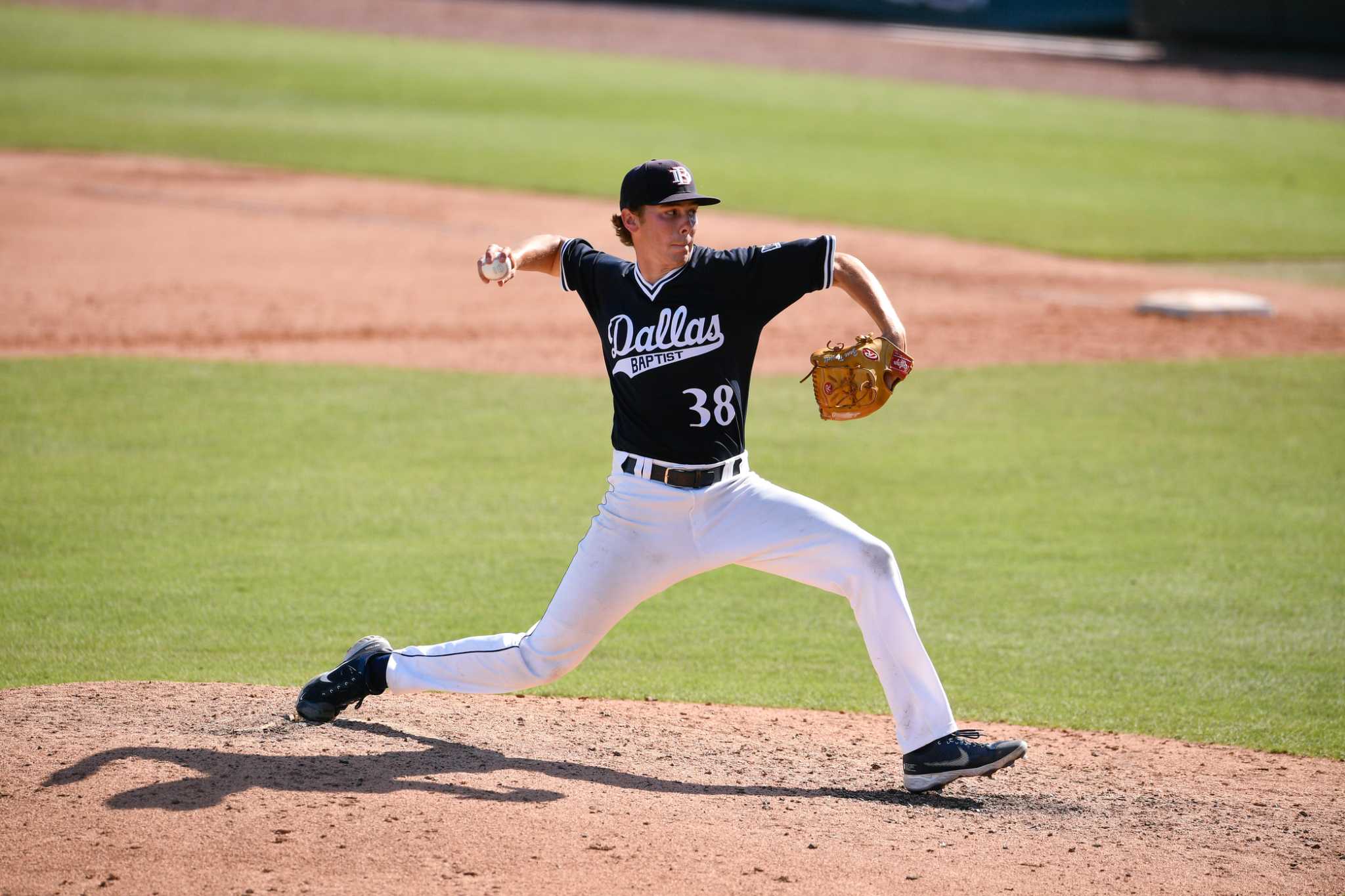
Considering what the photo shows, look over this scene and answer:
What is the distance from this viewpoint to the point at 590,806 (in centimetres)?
411

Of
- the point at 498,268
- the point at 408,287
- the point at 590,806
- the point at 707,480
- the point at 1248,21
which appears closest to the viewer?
the point at 590,806

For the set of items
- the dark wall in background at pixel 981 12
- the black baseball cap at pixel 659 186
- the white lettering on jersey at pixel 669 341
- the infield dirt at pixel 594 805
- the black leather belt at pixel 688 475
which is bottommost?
the infield dirt at pixel 594 805

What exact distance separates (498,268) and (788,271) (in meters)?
0.90

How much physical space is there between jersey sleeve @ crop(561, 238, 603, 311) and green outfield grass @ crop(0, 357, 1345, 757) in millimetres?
1587

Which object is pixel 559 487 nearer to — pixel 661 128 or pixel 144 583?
pixel 144 583

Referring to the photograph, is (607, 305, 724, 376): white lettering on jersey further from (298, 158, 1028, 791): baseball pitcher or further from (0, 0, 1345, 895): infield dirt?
(0, 0, 1345, 895): infield dirt

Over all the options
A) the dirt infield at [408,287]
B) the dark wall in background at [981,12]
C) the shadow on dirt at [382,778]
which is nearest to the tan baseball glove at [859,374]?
the shadow on dirt at [382,778]

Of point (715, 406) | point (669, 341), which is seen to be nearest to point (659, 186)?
point (669, 341)

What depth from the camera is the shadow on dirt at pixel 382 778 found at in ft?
13.4

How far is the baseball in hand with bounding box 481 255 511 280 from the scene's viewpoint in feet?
14.6

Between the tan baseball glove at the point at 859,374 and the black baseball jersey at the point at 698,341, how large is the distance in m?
0.23

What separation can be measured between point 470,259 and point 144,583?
26.8 ft

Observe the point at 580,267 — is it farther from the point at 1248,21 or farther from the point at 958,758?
the point at 1248,21

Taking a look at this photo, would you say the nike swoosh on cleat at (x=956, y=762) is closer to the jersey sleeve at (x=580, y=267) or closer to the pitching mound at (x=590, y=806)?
the pitching mound at (x=590, y=806)
